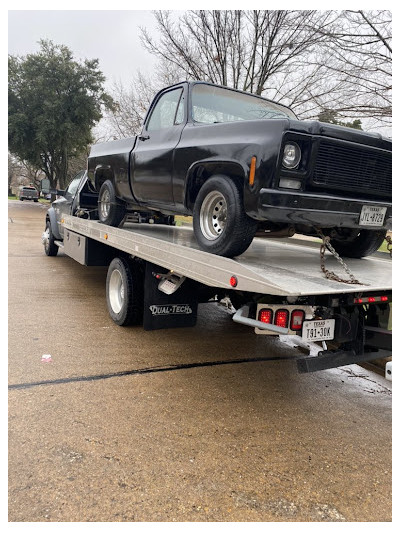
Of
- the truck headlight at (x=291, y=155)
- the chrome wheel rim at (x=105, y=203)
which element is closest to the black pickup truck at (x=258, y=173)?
the truck headlight at (x=291, y=155)

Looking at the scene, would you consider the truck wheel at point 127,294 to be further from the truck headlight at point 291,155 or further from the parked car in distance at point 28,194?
the parked car in distance at point 28,194

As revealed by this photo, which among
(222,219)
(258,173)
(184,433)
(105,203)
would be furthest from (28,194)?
(184,433)

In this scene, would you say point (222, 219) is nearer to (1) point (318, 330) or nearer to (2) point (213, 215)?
(2) point (213, 215)

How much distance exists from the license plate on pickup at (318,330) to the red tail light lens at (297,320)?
37 mm

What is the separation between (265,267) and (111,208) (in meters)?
3.14

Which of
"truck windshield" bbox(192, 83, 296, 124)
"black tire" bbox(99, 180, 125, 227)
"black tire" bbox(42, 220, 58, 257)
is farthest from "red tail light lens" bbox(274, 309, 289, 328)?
"black tire" bbox(42, 220, 58, 257)

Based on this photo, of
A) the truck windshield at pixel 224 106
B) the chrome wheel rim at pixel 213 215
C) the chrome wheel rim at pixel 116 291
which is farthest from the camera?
the chrome wheel rim at pixel 116 291

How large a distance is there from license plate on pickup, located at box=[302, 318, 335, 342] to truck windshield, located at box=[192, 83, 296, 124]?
7.24ft

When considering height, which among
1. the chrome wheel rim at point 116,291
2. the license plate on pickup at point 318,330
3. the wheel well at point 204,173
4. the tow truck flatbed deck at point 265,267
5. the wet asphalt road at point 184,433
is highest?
the wheel well at point 204,173

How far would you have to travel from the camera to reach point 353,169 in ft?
11.7

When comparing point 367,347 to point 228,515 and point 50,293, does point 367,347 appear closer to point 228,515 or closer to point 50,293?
point 228,515

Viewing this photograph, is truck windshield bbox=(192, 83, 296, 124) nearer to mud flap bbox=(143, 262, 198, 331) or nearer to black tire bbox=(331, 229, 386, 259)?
black tire bbox=(331, 229, 386, 259)

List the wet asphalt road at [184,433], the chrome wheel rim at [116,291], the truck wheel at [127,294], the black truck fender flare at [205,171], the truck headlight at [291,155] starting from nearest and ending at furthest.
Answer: the wet asphalt road at [184,433]
the truck headlight at [291,155]
the black truck fender flare at [205,171]
the truck wheel at [127,294]
the chrome wheel rim at [116,291]

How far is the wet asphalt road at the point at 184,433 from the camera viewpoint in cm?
248
